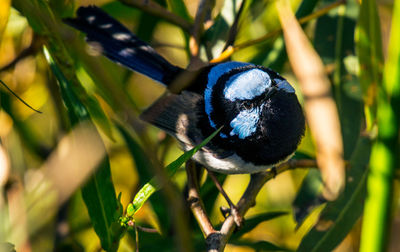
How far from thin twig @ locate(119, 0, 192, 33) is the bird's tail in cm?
36

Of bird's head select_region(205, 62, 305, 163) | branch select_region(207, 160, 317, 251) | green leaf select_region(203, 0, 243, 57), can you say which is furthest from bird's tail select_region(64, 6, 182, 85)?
branch select_region(207, 160, 317, 251)

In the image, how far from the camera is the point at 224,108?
2.47 m

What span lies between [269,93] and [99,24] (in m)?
0.95

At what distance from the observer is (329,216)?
222 cm

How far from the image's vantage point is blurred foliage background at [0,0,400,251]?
160cm

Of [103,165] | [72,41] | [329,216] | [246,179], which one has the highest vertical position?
[72,41]

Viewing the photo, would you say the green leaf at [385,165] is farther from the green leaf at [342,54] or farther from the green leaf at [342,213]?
the green leaf at [342,54]

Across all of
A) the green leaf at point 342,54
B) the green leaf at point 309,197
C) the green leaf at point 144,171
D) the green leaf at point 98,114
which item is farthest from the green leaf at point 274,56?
the green leaf at point 98,114

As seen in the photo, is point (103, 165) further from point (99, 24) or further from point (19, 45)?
point (19, 45)

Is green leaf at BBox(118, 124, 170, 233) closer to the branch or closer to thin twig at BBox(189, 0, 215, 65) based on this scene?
the branch

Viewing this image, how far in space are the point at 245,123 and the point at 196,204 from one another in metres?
0.54

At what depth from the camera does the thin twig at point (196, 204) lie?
1839mm

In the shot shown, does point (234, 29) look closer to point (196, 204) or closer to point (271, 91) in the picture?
point (271, 91)

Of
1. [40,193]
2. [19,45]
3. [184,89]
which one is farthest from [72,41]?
[19,45]
